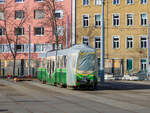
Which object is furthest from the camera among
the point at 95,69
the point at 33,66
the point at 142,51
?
the point at 33,66

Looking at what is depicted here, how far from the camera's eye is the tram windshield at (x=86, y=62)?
81.3 ft

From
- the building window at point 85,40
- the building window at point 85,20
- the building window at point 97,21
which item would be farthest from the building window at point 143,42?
the building window at point 85,20

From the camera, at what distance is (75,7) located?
60.0 m

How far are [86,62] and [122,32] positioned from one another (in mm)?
33871

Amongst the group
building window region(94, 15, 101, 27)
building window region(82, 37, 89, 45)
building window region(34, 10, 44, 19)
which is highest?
building window region(34, 10, 44, 19)

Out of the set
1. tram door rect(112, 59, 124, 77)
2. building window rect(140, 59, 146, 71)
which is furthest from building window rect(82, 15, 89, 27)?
building window rect(140, 59, 146, 71)

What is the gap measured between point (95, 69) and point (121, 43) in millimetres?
33399

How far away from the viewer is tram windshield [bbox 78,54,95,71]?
24781mm

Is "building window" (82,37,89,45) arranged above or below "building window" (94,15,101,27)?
below

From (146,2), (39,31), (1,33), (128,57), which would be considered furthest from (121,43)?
(1,33)

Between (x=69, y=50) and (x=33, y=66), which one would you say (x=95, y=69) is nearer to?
(x=69, y=50)

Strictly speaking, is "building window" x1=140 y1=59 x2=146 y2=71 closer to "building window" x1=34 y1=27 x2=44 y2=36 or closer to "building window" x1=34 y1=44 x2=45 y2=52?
"building window" x1=34 y1=44 x2=45 y2=52

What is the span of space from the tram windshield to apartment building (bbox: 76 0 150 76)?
32.0 m

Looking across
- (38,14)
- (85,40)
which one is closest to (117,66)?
(85,40)
